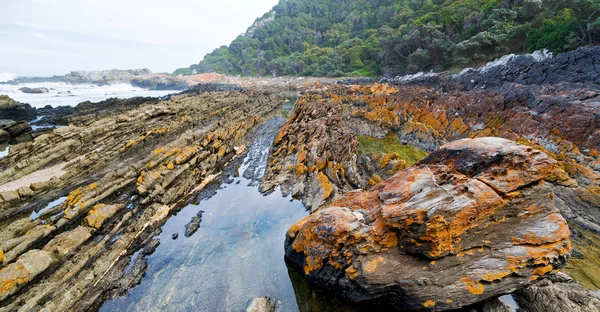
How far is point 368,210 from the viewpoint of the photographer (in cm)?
845

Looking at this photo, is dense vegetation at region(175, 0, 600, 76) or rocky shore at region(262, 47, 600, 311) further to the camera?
dense vegetation at region(175, 0, 600, 76)

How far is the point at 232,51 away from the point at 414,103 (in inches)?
6537

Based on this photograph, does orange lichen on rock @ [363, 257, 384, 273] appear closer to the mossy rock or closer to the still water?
the still water

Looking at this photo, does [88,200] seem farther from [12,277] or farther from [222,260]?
[222,260]

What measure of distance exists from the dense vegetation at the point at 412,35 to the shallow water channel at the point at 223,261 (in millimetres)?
52152

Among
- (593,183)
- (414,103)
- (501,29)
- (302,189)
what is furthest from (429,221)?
(501,29)

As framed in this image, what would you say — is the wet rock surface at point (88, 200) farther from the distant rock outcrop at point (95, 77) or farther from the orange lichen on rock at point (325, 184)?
the distant rock outcrop at point (95, 77)

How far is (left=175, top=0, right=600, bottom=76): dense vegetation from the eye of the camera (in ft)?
134

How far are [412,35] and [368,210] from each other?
75.9 metres

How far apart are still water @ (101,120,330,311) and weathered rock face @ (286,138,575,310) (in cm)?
329

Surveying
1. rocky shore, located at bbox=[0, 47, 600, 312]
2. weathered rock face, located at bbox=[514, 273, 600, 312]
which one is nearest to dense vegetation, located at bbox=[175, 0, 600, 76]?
rocky shore, located at bbox=[0, 47, 600, 312]

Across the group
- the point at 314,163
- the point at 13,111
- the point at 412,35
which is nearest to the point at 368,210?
the point at 314,163

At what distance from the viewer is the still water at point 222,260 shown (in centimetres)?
870

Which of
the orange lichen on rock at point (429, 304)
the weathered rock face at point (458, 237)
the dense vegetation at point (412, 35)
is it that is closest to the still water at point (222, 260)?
the weathered rock face at point (458, 237)
